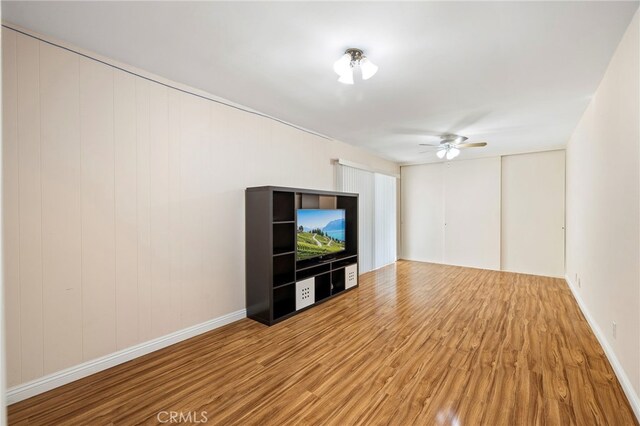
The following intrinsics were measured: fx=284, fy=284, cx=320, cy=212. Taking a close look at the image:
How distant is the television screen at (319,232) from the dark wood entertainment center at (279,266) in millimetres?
135

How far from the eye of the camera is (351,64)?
90.9 inches

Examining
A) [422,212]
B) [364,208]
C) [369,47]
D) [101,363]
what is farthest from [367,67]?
[422,212]

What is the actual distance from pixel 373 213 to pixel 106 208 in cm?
464

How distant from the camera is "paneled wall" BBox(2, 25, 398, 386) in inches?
79.3

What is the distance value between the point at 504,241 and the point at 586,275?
8.48 feet

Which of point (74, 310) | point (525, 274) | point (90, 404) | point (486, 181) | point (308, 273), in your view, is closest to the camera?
point (90, 404)

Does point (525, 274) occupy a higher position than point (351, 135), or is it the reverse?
point (351, 135)

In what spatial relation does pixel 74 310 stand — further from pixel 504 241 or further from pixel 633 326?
pixel 504 241

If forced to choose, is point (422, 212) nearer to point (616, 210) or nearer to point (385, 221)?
point (385, 221)

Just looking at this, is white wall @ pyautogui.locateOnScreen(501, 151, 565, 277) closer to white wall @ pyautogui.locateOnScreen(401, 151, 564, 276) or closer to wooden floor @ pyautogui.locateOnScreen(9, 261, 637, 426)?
white wall @ pyautogui.locateOnScreen(401, 151, 564, 276)

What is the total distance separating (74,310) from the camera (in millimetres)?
2225

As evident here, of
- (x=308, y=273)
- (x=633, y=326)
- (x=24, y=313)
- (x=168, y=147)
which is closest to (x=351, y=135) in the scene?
(x=308, y=273)

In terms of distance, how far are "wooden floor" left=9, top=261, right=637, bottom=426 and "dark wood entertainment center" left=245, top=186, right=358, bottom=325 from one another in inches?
9.0

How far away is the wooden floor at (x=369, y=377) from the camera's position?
1.87 meters
